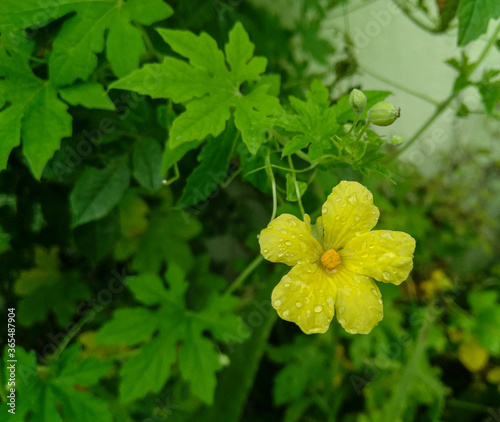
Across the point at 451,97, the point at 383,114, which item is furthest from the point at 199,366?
the point at 451,97

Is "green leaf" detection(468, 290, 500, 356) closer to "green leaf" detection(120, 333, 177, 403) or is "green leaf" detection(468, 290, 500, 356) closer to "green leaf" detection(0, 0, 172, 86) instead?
"green leaf" detection(120, 333, 177, 403)

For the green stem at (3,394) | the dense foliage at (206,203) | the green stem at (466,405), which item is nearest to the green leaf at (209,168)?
the dense foliage at (206,203)

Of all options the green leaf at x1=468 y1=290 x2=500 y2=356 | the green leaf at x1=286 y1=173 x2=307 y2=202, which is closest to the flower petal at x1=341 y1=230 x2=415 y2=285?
the green leaf at x1=286 y1=173 x2=307 y2=202

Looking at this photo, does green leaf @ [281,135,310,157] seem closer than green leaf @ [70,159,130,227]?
Yes

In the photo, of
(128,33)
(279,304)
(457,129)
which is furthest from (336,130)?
(457,129)

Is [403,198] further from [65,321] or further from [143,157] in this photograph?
[65,321]

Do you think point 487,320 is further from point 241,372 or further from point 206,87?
point 206,87
